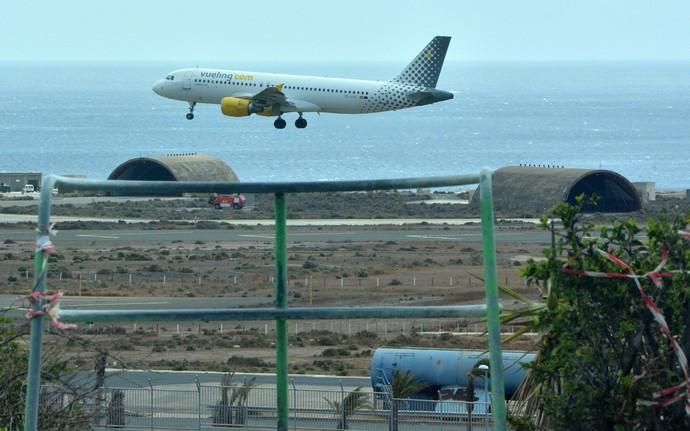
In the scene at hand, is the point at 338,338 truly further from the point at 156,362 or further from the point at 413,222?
the point at 413,222

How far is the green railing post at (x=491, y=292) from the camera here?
548 centimetres

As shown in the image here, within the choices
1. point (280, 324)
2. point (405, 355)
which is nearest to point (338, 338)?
point (405, 355)

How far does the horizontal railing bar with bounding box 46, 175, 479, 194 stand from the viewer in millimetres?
5562

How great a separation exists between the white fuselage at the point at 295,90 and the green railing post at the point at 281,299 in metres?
80.0

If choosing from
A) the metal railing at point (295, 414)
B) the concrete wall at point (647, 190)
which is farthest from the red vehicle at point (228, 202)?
the metal railing at point (295, 414)

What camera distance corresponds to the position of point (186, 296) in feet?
141

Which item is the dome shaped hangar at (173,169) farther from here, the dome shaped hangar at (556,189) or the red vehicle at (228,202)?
the dome shaped hangar at (556,189)

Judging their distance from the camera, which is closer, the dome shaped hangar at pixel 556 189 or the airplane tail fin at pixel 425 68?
the dome shaped hangar at pixel 556 189

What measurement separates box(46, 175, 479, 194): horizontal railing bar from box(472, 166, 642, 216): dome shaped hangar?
77.1 m

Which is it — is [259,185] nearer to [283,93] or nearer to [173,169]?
[283,93]

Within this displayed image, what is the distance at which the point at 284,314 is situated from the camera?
5820 mm

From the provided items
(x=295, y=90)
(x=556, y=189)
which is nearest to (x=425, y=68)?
(x=295, y=90)

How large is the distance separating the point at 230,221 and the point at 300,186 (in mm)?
68225

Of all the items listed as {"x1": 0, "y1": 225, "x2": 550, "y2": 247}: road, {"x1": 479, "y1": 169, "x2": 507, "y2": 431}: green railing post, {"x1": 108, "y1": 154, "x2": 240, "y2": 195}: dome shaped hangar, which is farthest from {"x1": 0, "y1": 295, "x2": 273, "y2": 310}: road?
{"x1": 108, "y1": 154, "x2": 240, "y2": 195}: dome shaped hangar
